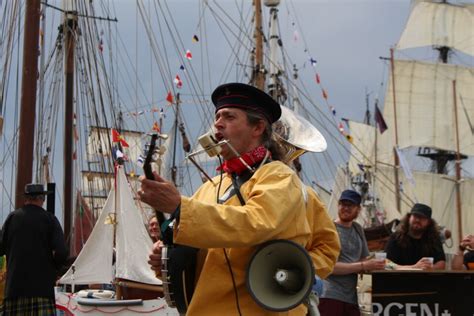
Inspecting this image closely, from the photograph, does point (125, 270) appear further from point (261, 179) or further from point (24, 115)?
point (261, 179)

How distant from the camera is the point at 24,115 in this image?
1216 cm

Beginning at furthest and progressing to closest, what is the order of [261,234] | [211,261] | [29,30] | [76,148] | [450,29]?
[450,29]
[76,148]
[29,30]
[211,261]
[261,234]

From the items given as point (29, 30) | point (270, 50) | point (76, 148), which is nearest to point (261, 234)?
point (29, 30)

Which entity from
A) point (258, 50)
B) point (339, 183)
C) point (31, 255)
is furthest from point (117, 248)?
point (339, 183)

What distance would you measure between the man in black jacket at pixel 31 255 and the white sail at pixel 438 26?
190 feet

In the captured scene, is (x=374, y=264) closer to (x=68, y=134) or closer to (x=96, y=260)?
(x=96, y=260)

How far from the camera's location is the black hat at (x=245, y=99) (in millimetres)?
3238

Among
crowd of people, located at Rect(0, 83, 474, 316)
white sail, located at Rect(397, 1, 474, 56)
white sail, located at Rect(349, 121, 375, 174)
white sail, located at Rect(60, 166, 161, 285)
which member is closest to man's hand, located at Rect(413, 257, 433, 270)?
crowd of people, located at Rect(0, 83, 474, 316)

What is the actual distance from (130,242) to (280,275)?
29.7 ft

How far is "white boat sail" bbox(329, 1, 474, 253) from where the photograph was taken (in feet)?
192

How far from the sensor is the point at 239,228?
107 inches

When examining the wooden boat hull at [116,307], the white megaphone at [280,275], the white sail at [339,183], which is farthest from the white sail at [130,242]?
the white sail at [339,183]

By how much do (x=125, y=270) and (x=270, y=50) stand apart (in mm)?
23837

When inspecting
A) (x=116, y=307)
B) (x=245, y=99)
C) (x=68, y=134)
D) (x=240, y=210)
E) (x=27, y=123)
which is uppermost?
(x=68, y=134)
